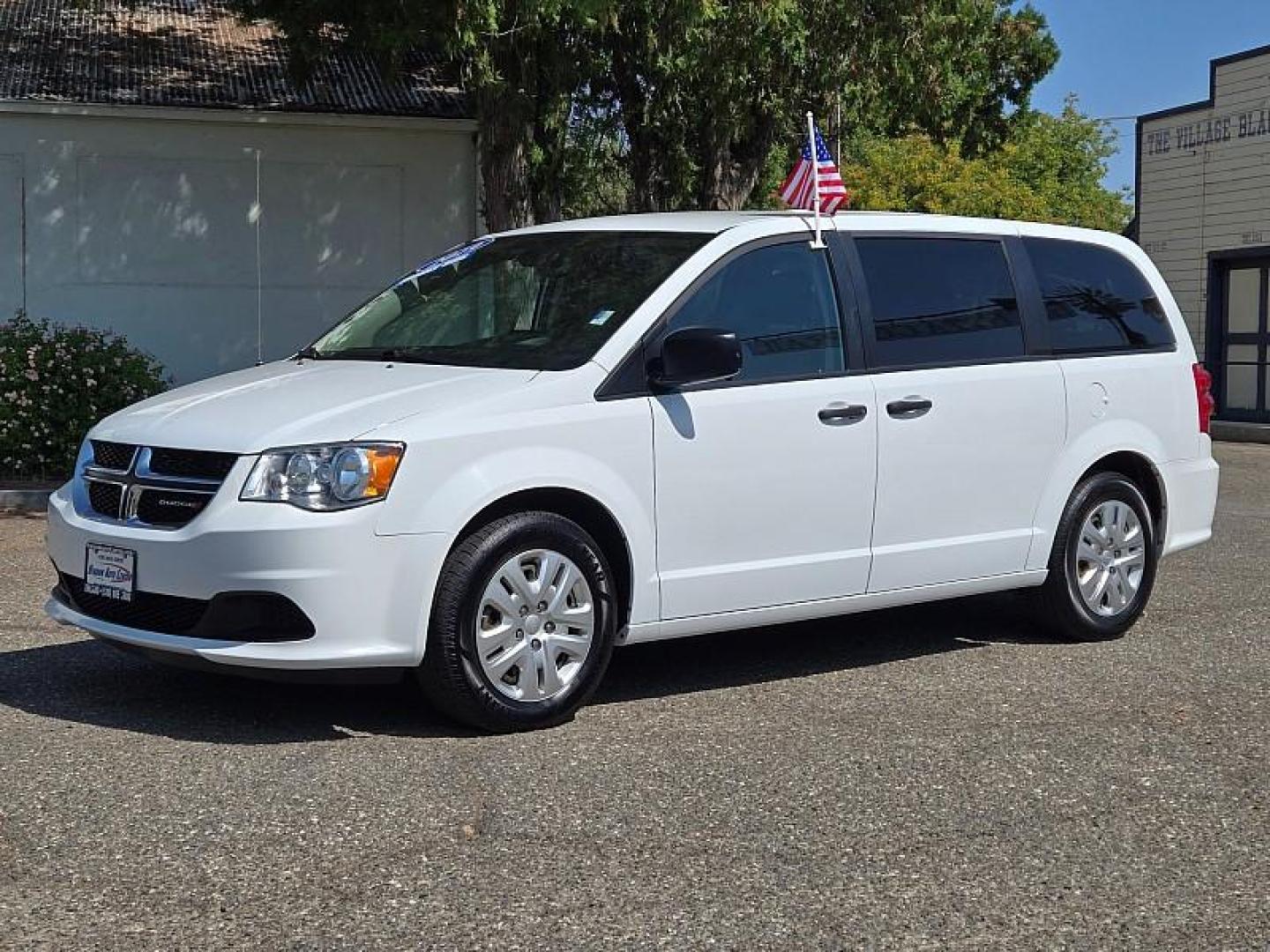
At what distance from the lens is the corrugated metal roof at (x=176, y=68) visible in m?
20.5

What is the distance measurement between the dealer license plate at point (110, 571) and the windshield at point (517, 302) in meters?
1.32

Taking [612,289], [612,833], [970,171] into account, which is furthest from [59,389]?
[970,171]

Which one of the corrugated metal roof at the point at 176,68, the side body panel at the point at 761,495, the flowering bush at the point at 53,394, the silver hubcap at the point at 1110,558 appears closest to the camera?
the side body panel at the point at 761,495

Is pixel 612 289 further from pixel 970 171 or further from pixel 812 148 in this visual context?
pixel 970 171

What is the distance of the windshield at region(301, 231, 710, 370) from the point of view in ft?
21.5

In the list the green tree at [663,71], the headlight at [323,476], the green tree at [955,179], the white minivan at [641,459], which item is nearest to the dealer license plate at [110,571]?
the white minivan at [641,459]

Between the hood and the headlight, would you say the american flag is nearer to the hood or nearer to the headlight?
the hood

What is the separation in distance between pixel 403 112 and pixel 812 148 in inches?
585

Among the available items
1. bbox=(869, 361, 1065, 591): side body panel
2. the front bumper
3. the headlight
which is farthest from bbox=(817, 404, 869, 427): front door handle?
the headlight

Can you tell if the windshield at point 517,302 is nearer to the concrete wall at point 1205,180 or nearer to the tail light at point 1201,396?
the tail light at point 1201,396

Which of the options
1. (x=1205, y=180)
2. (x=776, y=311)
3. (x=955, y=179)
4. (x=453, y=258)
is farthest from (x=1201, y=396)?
(x=955, y=179)

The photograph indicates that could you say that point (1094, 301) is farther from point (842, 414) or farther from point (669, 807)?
point (669, 807)

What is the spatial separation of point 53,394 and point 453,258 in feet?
26.4

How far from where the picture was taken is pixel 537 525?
20.0 ft
